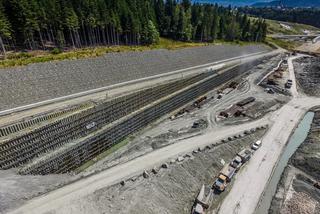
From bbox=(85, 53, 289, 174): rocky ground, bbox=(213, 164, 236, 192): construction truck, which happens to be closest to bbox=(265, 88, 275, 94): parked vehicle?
bbox=(85, 53, 289, 174): rocky ground

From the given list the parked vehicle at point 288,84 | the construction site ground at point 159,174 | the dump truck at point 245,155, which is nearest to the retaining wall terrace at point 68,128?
the construction site ground at point 159,174

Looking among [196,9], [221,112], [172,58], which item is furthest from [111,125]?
[196,9]

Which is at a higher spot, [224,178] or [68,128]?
[68,128]

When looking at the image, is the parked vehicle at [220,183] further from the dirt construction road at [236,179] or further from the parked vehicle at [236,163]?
the parked vehicle at [236,163]

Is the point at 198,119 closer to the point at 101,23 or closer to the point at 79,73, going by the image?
the point at 79,73

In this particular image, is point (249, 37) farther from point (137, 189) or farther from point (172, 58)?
point (137, 189)

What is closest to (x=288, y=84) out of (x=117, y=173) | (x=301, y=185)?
(x=301, y=185)

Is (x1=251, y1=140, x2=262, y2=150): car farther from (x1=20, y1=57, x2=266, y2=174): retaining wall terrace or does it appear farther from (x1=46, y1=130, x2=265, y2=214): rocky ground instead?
(x1=20, y1=57, x2=266, y2=174): retaining wall terrace
